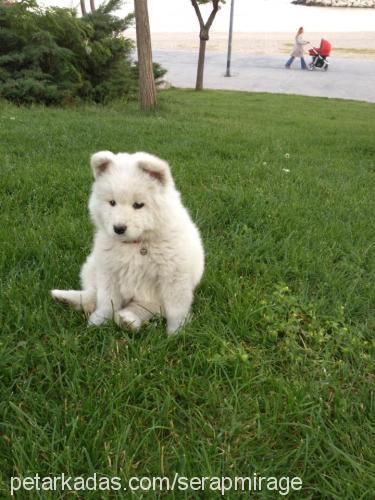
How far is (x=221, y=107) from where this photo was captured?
540 inches

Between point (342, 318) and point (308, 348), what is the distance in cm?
36

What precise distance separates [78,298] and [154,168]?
2.83 ft

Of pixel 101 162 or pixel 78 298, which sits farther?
pixel 78 298

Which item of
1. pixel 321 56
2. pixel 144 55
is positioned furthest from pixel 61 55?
pixel 321 56

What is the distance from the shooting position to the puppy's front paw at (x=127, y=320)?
223cm

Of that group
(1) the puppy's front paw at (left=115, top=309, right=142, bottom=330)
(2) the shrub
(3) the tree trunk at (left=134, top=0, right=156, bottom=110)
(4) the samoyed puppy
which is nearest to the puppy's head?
(4) the samoyed puppy

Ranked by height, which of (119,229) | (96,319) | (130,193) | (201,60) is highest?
(130,193)

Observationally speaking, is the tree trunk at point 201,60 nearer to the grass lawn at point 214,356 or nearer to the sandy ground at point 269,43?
the grass lawn at point 214,356

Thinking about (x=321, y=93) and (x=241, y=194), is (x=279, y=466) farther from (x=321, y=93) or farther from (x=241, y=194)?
(x=321, y=93)

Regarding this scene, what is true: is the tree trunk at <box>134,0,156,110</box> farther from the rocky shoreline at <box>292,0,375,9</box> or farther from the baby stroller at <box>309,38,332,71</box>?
the rocky shoreline at <box>292,0,375,9</box>

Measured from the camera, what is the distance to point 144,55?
995cm

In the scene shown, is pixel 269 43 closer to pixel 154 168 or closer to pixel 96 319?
pixel 154 168

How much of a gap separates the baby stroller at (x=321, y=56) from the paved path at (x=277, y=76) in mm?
557

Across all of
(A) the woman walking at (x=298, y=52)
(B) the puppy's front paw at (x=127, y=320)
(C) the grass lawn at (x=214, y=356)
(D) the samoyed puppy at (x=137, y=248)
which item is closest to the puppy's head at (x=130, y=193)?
(D) the samoyed puppy at (x=137, y=248)
